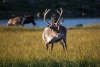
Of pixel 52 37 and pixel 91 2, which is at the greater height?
pixel 52 37

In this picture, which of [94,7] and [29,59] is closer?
[29,59]

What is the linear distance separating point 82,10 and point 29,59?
5301 centimetres

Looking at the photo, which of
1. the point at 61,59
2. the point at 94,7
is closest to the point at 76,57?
the point at 61,59

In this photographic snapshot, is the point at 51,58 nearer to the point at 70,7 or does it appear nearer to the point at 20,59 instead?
the point at 20,59

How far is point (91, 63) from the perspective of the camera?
7059mm

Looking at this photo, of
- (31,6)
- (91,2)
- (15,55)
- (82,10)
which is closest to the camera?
(15,55)

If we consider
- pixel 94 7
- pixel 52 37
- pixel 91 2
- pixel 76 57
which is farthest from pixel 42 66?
pixel 91 2

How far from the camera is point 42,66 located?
22.3 ft

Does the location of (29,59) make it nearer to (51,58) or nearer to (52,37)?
(51,58)

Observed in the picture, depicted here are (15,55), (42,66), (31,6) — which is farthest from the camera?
(31,6)

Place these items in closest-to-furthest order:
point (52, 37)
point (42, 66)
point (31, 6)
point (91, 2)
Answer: point (42, 66), point (52, 37), point (31, 6), point (91, 2)

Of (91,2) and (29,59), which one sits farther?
(91,2)

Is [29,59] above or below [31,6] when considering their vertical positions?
above

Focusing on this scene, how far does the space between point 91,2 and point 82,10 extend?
10492 millimetres
